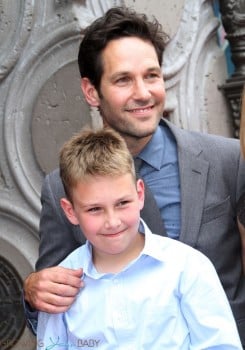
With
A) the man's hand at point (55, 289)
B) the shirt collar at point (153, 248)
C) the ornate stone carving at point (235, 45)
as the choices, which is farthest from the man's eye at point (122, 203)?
the ornate stone carving at point (235, 45)

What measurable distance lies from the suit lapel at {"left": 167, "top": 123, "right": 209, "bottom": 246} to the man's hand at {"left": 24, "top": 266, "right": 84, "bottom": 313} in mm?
417

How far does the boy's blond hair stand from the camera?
7.50 ft

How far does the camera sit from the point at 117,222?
2.24m

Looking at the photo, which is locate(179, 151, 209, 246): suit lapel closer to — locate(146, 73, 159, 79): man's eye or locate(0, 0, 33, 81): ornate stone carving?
locate(146, 73, 159, 79): man's eye

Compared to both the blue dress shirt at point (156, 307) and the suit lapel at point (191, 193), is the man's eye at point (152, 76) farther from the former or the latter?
the blue dress shirt at point (156, 307)

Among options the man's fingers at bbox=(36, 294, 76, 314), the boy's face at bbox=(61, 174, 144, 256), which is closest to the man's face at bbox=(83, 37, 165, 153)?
the boy's face at bbox=(61, 174, 144, 256)

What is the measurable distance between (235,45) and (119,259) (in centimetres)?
316

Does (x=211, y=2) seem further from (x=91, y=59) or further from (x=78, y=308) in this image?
(x=78, y=308)

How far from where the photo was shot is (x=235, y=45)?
525cm

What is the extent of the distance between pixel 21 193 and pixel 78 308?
5.79ft

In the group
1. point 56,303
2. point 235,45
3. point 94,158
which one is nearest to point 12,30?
point 235,45

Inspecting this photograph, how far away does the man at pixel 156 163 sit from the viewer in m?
2.66

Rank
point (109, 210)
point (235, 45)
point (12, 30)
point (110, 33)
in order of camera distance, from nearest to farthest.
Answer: point (109, 210), point (110, 33), point (12, 30), point (235, 45)

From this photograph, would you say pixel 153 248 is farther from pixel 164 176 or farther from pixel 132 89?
pixel 132 89
